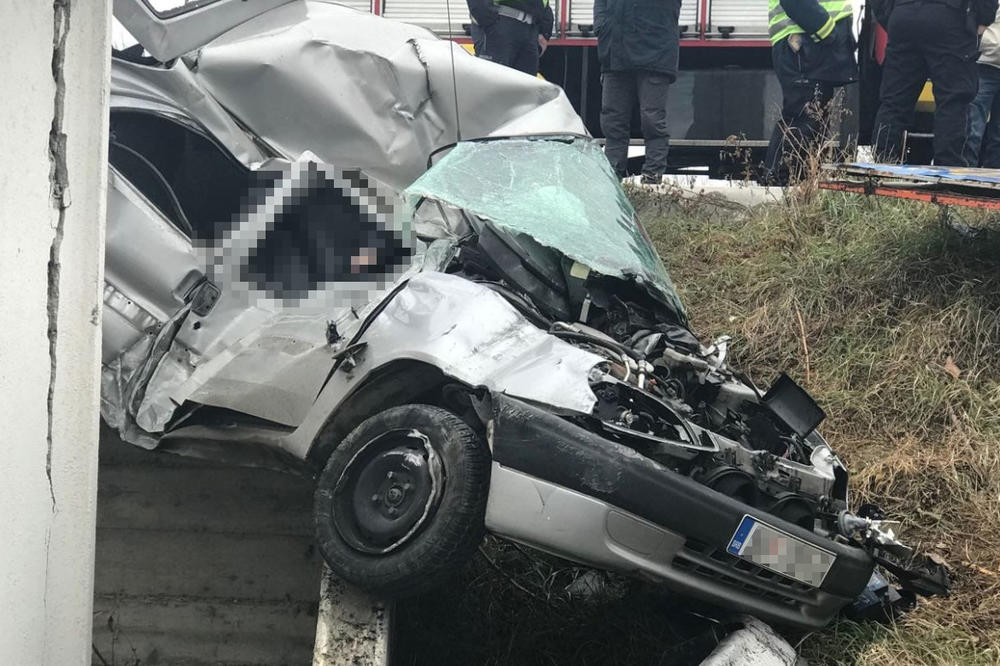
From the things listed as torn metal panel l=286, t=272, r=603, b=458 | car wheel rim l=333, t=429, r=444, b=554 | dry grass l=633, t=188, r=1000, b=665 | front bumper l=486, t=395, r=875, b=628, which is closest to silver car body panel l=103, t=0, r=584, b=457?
torn metal panel l=286, t=272, r=603, b=458

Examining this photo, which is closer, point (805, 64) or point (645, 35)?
point (645, 35)

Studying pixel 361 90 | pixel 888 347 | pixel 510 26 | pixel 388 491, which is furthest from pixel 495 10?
pixel 388 491

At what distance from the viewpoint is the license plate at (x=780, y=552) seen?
113 inches

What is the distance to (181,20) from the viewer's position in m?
4.10

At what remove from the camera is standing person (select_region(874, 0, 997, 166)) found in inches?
232

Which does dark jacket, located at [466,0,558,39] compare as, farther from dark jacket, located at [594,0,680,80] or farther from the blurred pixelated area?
the blurred pixelated area

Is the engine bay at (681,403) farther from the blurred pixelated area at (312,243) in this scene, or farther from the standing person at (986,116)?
the standing person at (986,116)

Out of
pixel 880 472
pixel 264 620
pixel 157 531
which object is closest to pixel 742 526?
pixel 880 472

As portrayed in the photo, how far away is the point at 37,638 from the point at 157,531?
242cm

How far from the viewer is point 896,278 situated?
5.22 metres

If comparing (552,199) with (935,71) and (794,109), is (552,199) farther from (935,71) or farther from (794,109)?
(794,109)

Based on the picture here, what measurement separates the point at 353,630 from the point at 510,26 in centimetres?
442

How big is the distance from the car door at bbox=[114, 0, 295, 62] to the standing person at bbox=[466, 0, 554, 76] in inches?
89.4

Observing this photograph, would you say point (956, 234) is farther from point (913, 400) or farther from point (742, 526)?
point (742, 526)
